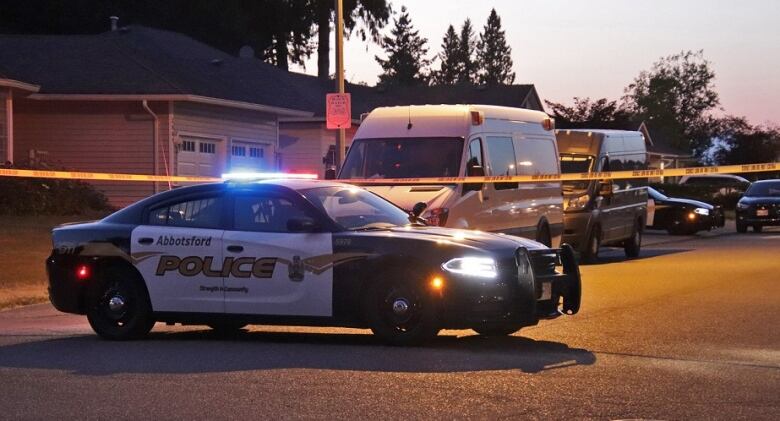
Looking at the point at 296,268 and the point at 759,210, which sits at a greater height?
the point at 296,268

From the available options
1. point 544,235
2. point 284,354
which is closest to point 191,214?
point 284,354

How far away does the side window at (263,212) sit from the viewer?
10.9 m

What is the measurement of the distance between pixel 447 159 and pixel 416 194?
3.61ft

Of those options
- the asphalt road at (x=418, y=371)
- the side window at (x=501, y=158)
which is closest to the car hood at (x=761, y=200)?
the side window at (x=501, y=158)

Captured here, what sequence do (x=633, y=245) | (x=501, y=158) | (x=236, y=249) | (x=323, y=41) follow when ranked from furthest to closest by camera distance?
(x=323, y=41) → (x=633, y=245) → (x=501, y=158) → (x=236, y=249)

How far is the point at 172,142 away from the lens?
29.7 meters

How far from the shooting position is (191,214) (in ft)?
36.6

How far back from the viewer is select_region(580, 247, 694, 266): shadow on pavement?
74.9 feet

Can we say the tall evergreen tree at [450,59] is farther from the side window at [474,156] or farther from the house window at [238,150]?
the side window at [474,156]

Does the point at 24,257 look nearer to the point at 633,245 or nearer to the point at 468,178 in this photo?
the point at 468,178

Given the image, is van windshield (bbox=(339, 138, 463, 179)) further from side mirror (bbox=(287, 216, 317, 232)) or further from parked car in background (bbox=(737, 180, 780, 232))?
parked car in background (bbox=(737, 180, 780, 232))

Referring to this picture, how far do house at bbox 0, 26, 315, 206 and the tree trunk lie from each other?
21.0 m

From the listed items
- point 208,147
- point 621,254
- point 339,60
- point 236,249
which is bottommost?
point 621,254

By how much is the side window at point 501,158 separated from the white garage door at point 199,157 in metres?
13.7
